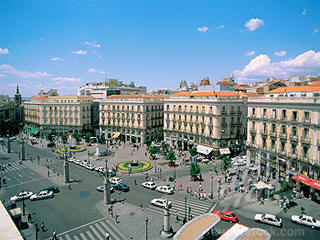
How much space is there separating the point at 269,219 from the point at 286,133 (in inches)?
734

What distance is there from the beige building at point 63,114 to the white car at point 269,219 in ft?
258

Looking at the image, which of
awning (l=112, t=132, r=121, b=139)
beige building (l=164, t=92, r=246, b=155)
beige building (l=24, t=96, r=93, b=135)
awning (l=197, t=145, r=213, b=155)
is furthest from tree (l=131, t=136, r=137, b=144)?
beige building (l=24, t=96, r=93, b=135)

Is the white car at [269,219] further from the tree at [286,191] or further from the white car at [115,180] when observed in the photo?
the white car at [115,180]

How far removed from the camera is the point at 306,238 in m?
27.8

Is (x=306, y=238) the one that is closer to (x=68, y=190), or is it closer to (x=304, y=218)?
(x=304, y=218)

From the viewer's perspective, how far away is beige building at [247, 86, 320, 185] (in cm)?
3947

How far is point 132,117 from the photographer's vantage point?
278 feet

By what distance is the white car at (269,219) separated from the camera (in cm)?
3036

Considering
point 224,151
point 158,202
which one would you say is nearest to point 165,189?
point 158,202

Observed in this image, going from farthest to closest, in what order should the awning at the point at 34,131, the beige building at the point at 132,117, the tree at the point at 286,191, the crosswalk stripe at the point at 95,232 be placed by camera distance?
the awning at the point at 34,131 → the beige building at the point at 132,117 → the tree at the point at 286,191 → the crosswalk stripe at the point at 95,232

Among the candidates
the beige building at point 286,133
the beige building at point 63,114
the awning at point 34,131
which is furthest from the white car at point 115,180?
the awning at point 34,131

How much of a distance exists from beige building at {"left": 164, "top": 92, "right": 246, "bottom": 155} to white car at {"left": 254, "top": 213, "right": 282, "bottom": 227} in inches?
1271

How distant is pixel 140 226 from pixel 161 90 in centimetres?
14338

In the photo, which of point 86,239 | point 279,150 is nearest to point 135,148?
point 279,150
